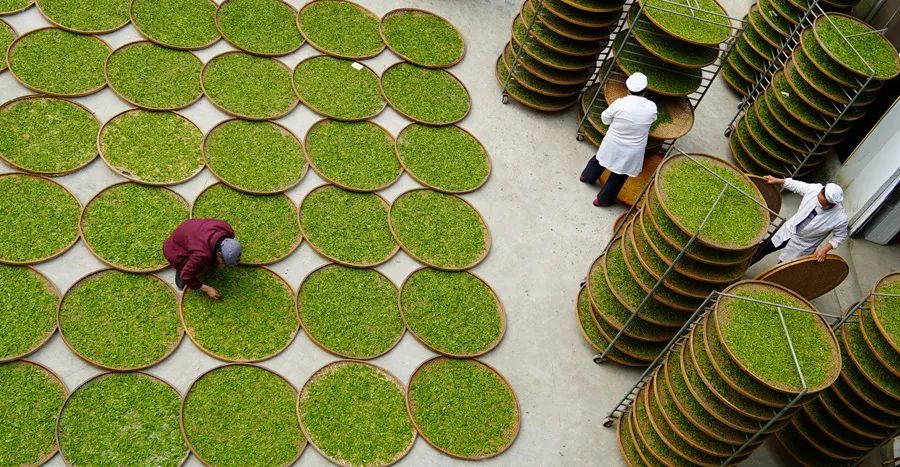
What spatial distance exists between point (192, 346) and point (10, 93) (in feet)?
9.84

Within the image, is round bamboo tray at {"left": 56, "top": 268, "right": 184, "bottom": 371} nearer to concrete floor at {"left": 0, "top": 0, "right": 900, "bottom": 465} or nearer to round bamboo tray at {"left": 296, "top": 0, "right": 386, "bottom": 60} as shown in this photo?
concrete floor at {"left": 0, "top": 0, "right": 900, "bottom": 465}

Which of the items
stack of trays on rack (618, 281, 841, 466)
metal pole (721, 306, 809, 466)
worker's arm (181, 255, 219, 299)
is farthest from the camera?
worker's arm (181, 255, 219, 299)

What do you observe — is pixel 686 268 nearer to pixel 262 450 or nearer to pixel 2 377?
pixel 262 450

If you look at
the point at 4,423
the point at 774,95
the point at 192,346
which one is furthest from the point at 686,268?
the point at 4,423

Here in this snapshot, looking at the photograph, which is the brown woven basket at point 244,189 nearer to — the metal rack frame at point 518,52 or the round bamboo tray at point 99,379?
the round bamboo tray at point 99,379

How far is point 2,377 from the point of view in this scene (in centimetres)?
451

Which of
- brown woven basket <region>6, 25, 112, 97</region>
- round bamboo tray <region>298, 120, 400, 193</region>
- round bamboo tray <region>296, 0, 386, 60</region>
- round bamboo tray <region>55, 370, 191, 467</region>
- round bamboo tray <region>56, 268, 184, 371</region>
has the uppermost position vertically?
round bamboo tray <region>296, 0, 386, 60</region>

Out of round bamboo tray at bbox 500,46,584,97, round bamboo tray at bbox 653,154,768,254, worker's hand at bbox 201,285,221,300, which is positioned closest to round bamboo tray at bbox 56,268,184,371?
worker's hand at bbox 201,285,221,300

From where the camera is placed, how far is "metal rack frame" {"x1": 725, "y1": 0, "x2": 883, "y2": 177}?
20.8ft

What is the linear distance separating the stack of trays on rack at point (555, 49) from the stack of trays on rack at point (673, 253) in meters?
1.97

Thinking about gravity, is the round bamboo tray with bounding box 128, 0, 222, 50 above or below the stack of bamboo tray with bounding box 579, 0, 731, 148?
below

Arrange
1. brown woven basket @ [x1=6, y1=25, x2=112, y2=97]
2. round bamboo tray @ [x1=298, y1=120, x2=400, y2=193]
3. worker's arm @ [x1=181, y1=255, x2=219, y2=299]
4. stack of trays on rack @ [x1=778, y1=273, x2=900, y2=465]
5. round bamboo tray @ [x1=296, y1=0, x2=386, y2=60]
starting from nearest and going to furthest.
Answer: stack of trays on rack @ [x1=778, y1=273, x2=900, y2=465]
worker's arm @ [x1=181, y1=255, x2=219, y2=299]
brown woven basket @ [x1=6, y1=25, x2=112, y2=97]
round bamboo tray @ [x1=298, y1=120, x2=400, y2=193]
round bamboo tray @ [x1=296, y1=0, x2=386, y2=60]

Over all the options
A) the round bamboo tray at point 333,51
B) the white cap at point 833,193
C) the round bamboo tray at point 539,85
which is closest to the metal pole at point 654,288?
the white cap at point 833,193

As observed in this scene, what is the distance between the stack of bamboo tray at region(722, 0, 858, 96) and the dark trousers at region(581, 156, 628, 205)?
2067 millimetres
